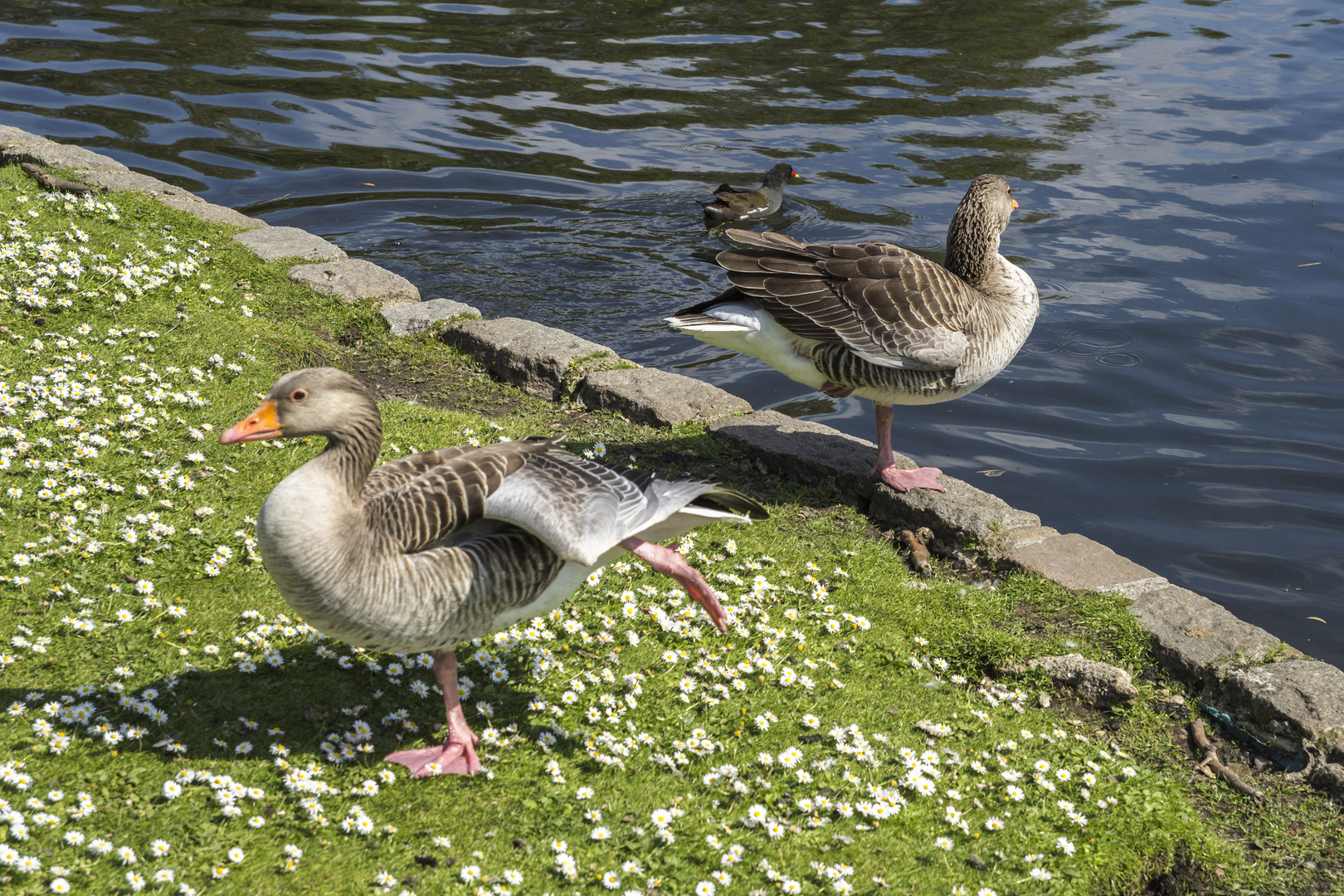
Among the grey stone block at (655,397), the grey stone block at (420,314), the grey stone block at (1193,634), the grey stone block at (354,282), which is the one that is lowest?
the grey stone block at (1193,634)

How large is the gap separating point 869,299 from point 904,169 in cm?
1030

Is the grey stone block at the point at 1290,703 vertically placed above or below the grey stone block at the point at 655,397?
below

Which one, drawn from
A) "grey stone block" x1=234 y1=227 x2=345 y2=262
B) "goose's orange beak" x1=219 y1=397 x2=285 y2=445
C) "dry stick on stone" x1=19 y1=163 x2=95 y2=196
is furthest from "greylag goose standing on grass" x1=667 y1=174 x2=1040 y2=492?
"dry stick on stone" x1=19 y1=163 x2=95 y2=196

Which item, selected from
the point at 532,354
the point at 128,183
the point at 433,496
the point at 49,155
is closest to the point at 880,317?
the point at 532,354

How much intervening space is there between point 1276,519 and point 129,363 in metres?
9.80

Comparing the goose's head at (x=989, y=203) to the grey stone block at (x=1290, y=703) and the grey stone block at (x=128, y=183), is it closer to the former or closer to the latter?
the grey stone block at (x=1290, y=703)

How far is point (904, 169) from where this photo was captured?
17.4 m

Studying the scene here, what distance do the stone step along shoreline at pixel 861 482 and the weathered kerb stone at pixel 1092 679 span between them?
1.61 feet

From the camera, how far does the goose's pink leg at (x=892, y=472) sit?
26.5ft

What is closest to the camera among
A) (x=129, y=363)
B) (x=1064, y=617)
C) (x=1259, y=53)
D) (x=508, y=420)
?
(x=1064, y=617)

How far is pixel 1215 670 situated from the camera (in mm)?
6219

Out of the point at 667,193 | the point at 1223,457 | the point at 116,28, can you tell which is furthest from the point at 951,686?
the point at 116,28

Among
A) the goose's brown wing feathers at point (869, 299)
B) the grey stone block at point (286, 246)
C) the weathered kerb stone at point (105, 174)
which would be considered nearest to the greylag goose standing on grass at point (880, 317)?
the goose's brown wing feathers at point (869, 299)

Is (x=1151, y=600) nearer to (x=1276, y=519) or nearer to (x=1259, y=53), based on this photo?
Result: (x=1276, y=519)
